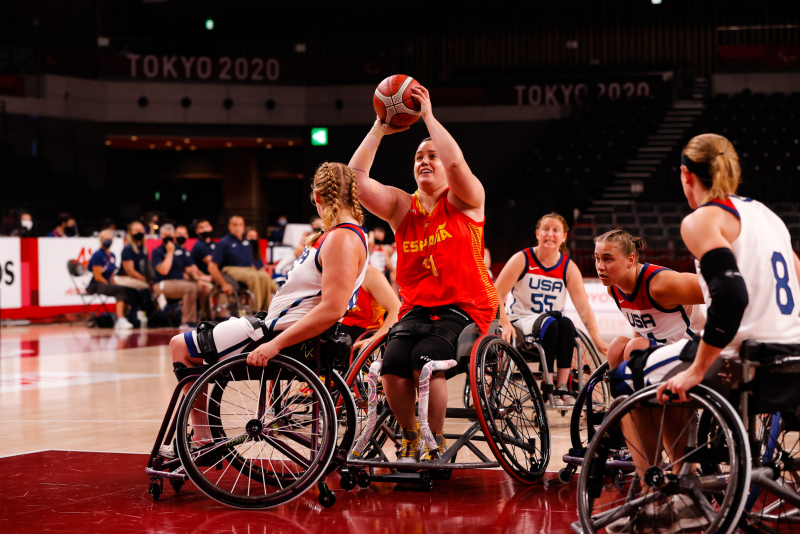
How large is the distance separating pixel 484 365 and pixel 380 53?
853 inches

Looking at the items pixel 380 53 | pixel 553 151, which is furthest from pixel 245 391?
pixel 380 53

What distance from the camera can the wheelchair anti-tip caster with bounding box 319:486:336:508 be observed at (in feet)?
11.7

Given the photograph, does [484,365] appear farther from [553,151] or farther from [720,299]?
[553,151]

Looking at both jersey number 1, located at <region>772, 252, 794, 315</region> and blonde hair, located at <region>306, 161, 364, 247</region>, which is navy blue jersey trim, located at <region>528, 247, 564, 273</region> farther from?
jersey number 1, located at <region>772, 252, 794, 315</region>

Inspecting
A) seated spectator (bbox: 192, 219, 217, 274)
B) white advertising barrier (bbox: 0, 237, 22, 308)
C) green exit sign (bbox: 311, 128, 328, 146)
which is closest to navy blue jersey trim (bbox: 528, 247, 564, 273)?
seated spectator (bbox: 192, 219, 217, 274)

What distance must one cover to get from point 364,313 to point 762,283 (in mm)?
3400

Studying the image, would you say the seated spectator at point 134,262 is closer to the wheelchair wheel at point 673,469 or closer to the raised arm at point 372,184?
the raised arm at point 372,184

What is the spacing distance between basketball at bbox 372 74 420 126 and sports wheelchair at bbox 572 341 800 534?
1.75 m

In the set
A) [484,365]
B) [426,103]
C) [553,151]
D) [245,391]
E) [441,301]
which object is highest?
[553,151]

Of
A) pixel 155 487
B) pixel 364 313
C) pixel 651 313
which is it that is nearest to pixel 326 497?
pixel 155 487

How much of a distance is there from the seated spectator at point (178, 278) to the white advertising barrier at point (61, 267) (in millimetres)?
1643

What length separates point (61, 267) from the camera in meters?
13.9

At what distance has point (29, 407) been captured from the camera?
6328 mm

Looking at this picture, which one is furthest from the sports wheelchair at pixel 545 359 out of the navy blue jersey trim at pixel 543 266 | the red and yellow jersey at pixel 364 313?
the red and yellow jersey at pixel 364 313
